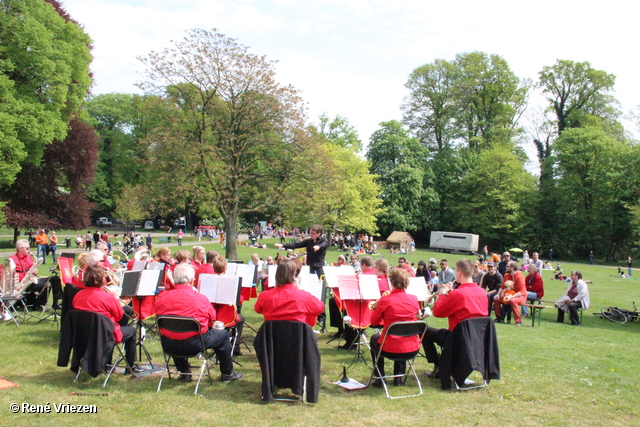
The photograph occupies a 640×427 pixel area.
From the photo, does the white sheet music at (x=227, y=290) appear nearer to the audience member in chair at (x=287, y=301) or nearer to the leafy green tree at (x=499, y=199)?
the audience member in chair at (x=287, y=301)

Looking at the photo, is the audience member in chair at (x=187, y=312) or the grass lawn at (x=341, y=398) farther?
the audience member in chair at (x=187, y=312)

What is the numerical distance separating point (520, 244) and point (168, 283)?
46.4 m

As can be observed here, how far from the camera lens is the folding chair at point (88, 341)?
5.70 meters

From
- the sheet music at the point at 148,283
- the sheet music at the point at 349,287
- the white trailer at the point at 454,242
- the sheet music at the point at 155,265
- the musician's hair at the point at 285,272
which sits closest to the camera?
the musician's hair at the point at 285,272

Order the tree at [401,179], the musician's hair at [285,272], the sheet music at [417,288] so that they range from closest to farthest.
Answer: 1. the musician's hair at [285,272]
2. the sheet music at [417,288]
3. the tree at [401,179]

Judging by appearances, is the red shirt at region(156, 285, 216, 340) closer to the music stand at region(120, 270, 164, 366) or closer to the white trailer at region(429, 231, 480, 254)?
the music stand at region(120, 270, 164, 366)

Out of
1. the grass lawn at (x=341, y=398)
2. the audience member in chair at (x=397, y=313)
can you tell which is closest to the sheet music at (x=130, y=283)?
the grass lawn at (x=341, y=398)

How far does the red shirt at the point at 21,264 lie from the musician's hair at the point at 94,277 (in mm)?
5081

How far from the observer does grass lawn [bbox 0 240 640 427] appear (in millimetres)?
4977

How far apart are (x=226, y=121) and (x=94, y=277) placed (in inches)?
726

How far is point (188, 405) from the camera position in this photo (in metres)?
5.32

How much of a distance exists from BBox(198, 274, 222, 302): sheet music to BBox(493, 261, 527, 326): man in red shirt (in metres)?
8.15

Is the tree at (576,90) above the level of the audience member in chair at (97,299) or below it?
above

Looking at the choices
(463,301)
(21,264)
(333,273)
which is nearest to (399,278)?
(463,301)
